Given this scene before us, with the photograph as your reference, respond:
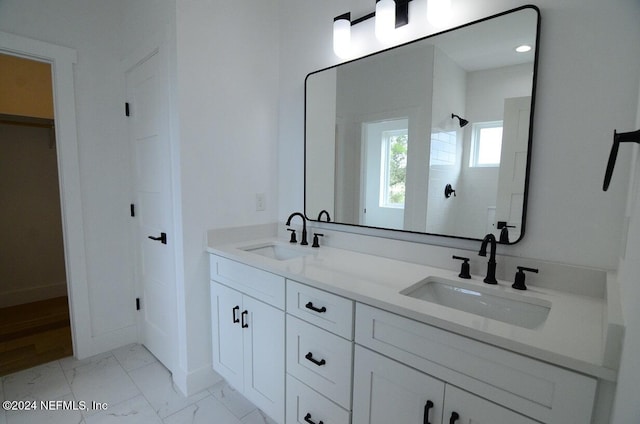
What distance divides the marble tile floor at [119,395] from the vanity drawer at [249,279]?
0.73m

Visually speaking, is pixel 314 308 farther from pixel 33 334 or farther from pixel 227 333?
pixel 33 334

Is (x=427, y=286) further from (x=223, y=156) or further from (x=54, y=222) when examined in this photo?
(x=54, y=222)

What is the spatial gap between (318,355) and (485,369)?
658 mm

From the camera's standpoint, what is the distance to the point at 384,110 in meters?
1.66

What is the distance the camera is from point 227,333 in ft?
5.89

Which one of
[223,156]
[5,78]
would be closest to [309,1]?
[223,156]

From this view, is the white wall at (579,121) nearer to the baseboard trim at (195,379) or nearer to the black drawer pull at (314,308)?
the black drawer pull at (314,308)

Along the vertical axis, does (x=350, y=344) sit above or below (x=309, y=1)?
below

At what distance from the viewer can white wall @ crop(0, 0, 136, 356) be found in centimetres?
212

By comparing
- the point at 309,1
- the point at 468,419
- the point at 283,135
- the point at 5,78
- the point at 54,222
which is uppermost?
the point at 309,1

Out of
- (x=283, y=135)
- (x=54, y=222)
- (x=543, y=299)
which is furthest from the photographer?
(x=54, y=222)

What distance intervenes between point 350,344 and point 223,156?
136 centimetres

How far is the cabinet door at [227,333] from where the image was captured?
1.71 meters

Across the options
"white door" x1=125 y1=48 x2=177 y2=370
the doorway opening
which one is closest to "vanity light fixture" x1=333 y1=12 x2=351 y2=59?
"white door" x1=125 y1=48 x2=177 y2=370
